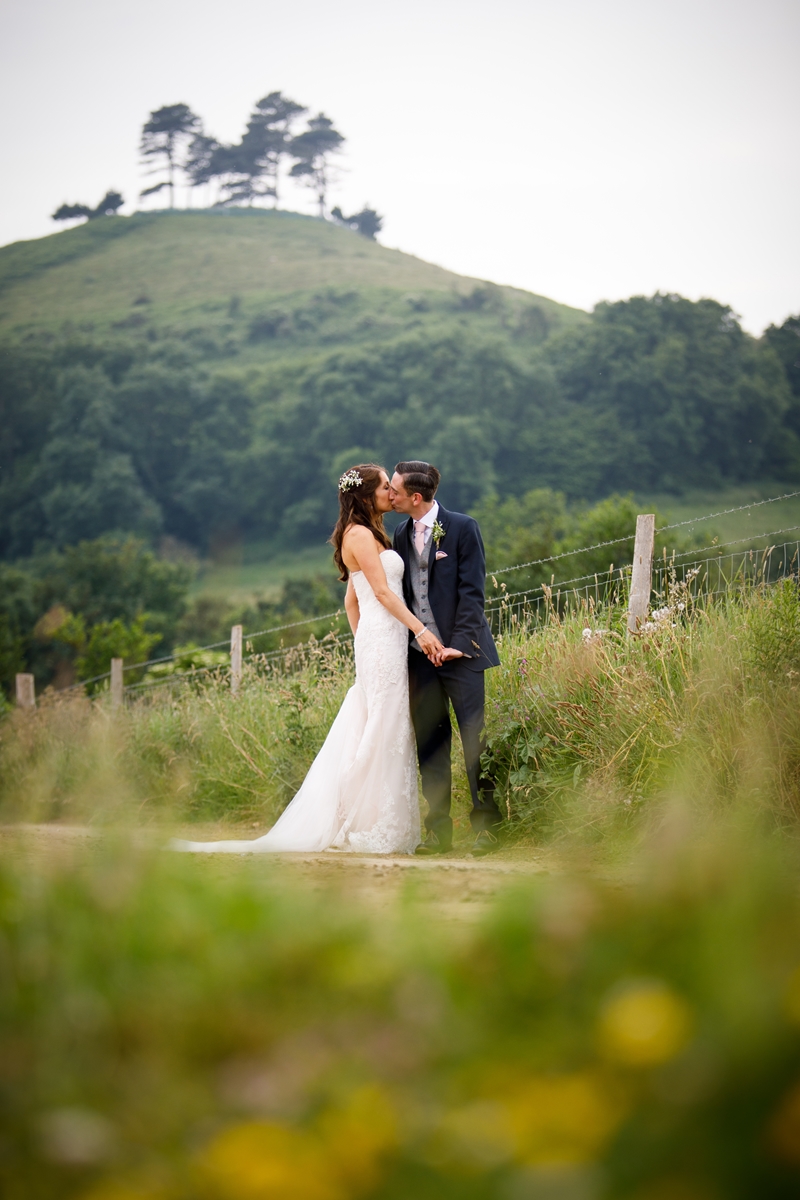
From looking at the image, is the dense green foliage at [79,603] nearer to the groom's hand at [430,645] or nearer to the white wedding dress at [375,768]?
the white wedding dress at [375,768]

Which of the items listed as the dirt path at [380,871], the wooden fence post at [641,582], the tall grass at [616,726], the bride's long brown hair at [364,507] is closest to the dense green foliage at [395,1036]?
the dirt path at [380,871]

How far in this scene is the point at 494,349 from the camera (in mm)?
72500

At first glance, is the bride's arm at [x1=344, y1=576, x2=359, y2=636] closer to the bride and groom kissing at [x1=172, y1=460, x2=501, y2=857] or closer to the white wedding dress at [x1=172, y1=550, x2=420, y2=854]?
the bride and groom kissing at [x1=172, y1=460, x2=501, y2=857]

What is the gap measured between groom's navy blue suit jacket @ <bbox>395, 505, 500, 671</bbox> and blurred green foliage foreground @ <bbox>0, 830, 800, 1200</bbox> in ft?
13.5

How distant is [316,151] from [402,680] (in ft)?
405

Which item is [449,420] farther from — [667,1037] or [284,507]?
[667,1037]

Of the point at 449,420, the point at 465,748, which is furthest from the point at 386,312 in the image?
the point at 465,748

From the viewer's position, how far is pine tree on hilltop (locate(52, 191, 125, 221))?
116 m

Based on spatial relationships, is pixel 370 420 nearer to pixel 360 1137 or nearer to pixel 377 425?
pixel 377 425

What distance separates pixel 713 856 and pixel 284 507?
69.2 metres

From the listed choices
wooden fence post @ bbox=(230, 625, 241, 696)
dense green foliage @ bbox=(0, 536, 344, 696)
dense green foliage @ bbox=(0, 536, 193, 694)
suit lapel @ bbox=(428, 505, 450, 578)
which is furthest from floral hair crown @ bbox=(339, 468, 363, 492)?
dense green foliage @ bbox=(0, 536, 193, 694)

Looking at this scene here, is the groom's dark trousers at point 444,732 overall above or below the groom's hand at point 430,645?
below

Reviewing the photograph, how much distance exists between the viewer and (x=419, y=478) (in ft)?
20.2

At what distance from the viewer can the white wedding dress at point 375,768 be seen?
21.1ft
